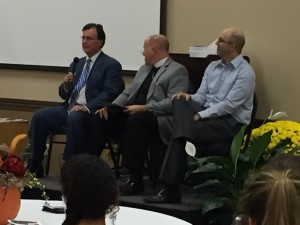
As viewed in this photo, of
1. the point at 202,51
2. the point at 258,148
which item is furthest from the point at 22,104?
the point at 258,148

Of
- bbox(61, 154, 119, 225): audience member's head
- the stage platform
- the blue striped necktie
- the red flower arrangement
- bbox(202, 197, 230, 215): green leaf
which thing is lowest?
the stage platform

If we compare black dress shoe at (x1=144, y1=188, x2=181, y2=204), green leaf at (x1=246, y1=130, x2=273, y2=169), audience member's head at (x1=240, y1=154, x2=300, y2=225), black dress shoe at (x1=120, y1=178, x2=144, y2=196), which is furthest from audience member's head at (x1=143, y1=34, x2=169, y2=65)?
audience member's head at (x1=240, y1=154, x2=300, y2=225)

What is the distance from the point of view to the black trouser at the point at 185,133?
4.23 m

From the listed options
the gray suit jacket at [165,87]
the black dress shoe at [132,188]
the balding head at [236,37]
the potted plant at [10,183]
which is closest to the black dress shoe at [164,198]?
the black dress shoe at [132,188]

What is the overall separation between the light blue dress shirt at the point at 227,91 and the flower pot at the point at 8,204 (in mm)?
2305

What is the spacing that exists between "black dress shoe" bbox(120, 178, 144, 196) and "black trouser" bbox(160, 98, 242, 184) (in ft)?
1.35

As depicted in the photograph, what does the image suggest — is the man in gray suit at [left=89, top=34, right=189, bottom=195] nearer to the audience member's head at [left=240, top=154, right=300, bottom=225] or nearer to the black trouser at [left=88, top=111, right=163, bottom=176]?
the black trouser at [left=88, top=111, right=163, bottom=176]

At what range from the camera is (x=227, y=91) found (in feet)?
15.5

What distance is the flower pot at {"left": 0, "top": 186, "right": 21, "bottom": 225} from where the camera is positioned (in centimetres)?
243

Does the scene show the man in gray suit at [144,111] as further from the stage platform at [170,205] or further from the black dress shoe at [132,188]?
the stage platform at [170,205]

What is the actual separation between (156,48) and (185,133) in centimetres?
90

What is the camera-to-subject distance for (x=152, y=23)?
19.1ft

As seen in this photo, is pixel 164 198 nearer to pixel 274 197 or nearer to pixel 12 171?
pixel 12 171

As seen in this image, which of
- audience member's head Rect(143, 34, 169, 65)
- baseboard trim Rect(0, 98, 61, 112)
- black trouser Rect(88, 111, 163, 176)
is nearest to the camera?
black trouser Rect(88, 111, 163, 176)
